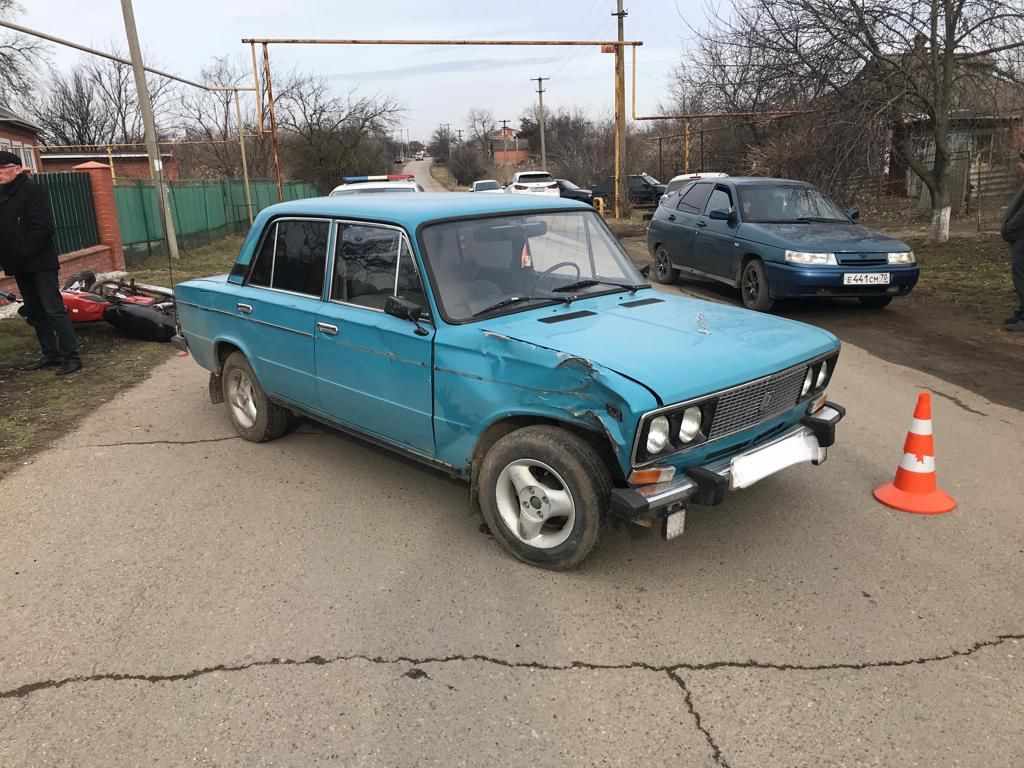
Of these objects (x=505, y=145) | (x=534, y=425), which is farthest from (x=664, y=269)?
(x=505, y=145)

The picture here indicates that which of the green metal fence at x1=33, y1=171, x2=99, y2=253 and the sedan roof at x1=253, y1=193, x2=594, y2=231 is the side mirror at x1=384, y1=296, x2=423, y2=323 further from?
the green metal fence at x1=33, y1=171, x2=99, y2=253

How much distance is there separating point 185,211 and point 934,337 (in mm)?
18998

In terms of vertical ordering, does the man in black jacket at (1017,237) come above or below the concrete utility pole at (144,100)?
below

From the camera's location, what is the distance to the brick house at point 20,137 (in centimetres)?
2219

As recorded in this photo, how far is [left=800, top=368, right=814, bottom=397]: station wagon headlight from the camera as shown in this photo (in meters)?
3.89

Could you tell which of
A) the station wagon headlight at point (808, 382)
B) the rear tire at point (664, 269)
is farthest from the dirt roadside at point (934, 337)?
the station wagon headlight at point (808, 382)

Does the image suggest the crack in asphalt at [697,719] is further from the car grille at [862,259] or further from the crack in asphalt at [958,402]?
the car grille at [862,259]

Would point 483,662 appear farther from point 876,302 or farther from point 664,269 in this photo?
point 664,269

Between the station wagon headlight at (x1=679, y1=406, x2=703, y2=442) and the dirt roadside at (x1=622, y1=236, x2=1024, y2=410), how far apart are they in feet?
13.3

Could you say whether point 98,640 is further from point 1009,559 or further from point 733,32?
point 733,32

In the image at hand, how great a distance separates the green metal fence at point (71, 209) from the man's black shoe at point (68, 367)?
7197mm

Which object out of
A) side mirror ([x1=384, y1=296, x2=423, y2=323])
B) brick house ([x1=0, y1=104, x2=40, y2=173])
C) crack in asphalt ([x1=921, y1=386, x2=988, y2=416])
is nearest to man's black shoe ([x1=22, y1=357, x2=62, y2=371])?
side mirror ([x1=384, y1=296, x2=423, y2=323])

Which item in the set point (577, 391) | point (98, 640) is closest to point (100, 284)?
point (98, 640)

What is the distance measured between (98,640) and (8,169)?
18.3 feet
